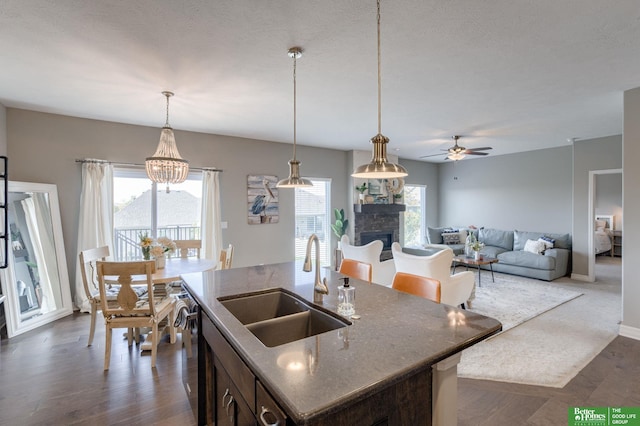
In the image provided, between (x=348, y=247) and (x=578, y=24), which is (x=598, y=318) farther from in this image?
(x=578, y=24)

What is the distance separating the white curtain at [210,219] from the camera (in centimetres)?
494

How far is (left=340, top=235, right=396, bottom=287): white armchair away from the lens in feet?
13.9

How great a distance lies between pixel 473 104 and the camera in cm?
369

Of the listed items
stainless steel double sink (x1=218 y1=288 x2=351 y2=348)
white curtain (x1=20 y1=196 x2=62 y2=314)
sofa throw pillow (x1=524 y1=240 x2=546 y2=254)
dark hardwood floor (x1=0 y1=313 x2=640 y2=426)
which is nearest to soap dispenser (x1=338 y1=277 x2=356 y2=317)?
stainless steel double sink (x1=218 y1=288 x2=351 y2=348)

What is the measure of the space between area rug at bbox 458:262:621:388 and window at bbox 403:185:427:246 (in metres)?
3.73

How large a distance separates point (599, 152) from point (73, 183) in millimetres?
8575

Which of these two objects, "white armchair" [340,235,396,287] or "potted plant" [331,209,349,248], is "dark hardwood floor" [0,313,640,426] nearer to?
"white armchair" [340,235,396,287]

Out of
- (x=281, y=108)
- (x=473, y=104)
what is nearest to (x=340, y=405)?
(x=281, y=108)

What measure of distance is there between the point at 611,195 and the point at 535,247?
4.42 m

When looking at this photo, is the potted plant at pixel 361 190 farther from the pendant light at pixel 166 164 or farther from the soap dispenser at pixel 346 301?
the soap dispenser at pixel 346 301

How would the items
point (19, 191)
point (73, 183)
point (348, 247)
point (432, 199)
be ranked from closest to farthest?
point (19, 191), point (73, 183), point (348, 247), point (432, 199)

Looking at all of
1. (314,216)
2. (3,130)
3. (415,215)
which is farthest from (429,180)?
(3,130)

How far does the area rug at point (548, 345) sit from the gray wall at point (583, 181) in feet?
4.19

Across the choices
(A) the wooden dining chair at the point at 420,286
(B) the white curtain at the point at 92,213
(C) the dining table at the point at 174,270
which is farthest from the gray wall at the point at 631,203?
(B) the white curtain at the point at 92,213
